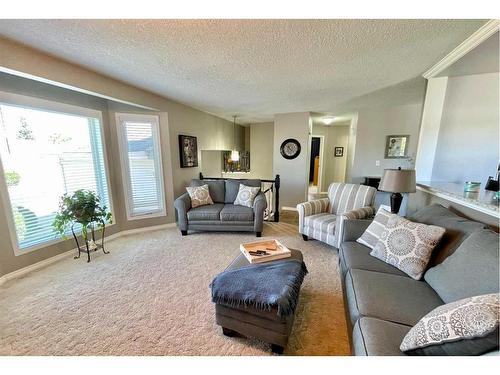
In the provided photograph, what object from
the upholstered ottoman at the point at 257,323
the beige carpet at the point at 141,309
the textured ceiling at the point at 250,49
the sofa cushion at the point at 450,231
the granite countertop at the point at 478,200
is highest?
the textured ceiling at the point at 250,49

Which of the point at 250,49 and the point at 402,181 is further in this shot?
the point at 402,181

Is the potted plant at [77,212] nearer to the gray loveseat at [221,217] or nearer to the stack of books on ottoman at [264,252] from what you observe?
the gray loveseat at [221,217]

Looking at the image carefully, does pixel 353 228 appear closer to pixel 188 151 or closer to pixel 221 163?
pixel 188 151

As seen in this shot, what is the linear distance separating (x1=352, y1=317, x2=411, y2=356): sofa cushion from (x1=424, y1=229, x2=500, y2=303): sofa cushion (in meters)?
0.39

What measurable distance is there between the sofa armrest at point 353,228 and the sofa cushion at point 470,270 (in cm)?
70

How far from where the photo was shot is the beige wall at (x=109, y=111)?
191 centimetres

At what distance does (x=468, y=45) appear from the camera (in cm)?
175

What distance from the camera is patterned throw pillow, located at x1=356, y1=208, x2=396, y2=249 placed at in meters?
1.81

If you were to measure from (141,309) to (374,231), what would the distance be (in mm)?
2212

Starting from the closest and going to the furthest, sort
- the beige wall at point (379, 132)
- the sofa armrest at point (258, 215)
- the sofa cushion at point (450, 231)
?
the sofa cushion at point (450, 231)
the sofa armrest at point (258, 215)
the beige wall at point (379, 132)

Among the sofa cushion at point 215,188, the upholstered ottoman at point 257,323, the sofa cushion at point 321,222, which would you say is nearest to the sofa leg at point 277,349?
the upholstered ottoman at point 257,323

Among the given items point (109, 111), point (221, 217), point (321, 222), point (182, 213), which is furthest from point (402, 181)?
point (109, 111)
